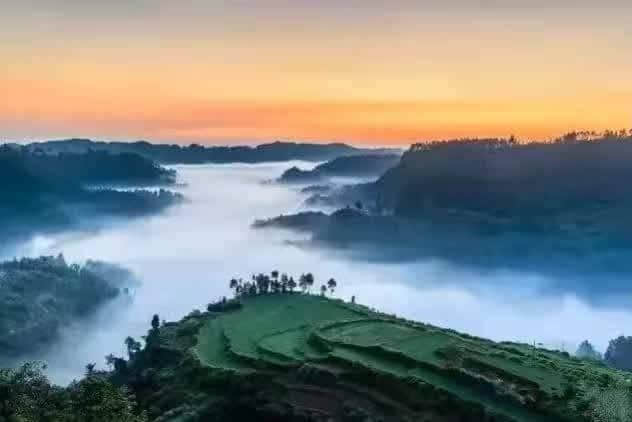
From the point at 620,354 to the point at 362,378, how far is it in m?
102

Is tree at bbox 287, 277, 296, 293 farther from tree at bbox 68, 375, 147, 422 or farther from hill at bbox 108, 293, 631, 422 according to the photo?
tree at bbox 68, 375, 147, 422

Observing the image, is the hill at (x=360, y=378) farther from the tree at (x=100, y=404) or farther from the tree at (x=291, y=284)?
the tree at (x=291, y=284)

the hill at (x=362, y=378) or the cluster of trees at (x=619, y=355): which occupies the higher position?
the hill at (x=362, y=378)

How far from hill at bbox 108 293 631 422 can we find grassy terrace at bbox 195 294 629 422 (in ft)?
0.47

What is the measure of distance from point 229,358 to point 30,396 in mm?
54729

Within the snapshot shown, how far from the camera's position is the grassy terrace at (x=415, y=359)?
237 ft

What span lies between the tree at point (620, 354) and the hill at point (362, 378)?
6536cm

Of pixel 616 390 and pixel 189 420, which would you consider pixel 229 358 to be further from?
pixel 616 390

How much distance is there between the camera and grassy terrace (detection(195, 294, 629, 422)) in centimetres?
7231

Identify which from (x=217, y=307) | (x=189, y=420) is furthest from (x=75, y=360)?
(x=189, y=420)

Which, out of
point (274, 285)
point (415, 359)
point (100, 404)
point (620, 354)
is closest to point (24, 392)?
point (100, 404)

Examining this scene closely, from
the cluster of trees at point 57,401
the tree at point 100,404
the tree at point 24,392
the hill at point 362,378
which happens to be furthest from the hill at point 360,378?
the tree at point 100,404

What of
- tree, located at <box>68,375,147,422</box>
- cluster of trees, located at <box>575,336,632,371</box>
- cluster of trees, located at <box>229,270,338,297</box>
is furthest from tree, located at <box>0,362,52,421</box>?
cluster of trees, located at <box>575,336,632,371</box>

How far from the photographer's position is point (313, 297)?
129375 millimetres
